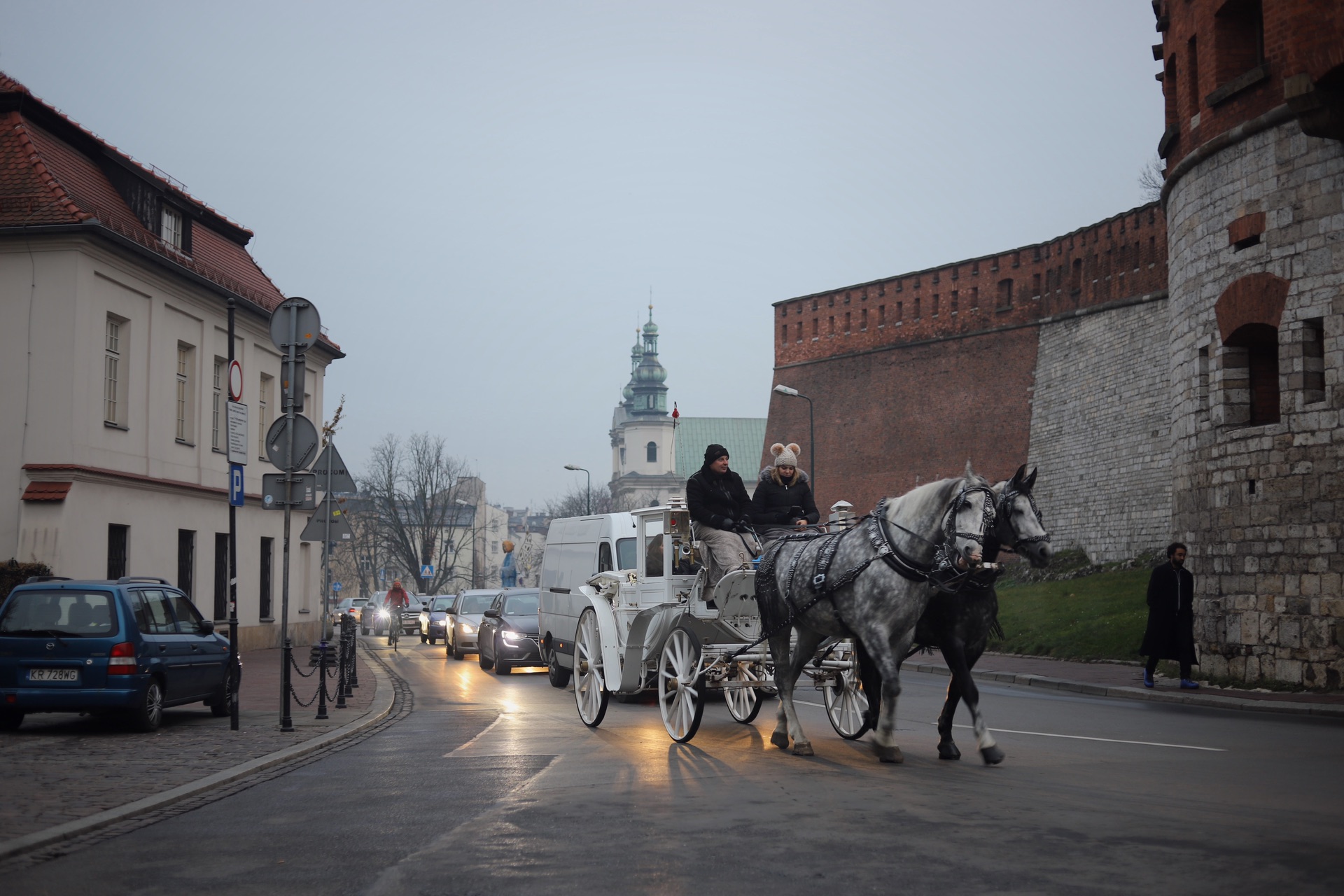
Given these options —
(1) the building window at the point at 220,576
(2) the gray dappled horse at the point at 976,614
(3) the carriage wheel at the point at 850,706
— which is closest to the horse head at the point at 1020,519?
(2) the gray dappled horse at the point at 976,614

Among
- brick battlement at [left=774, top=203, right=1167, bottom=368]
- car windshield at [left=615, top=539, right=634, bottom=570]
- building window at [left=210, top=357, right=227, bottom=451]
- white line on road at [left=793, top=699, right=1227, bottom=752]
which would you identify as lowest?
white line on road at [left=793, top=699, right=1227, bottom=752]

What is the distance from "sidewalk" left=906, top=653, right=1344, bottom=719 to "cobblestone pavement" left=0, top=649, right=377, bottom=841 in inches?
388

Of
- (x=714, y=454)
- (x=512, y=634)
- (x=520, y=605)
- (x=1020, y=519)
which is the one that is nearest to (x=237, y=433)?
(x=714, y=454)

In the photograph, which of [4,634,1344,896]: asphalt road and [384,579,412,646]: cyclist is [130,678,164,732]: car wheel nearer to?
[4,634,1344,896]: asphalt road

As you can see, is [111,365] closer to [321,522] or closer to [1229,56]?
[321,522]

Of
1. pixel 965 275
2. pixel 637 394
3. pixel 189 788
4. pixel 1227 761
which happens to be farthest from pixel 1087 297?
pixel 637 394

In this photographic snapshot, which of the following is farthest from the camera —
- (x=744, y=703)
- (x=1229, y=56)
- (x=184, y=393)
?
(x=184, y=393)

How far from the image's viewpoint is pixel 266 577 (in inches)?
1368

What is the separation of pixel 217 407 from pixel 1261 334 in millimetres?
22079

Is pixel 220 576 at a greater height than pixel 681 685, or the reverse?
pixel 220 576

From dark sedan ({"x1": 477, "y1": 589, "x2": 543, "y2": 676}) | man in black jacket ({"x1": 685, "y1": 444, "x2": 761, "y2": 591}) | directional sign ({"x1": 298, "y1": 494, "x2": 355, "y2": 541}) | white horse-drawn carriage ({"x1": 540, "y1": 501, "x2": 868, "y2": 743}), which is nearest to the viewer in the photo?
white horse-drawn carriage ({"x1": 540, "y1": 501, "x2": 868, "y2": 743})

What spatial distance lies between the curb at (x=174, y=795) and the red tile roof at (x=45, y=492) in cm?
1163

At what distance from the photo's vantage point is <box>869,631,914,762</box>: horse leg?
32.4ft

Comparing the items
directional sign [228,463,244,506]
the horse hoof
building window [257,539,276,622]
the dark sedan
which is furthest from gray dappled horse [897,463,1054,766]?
building window [257,539,276,622]
